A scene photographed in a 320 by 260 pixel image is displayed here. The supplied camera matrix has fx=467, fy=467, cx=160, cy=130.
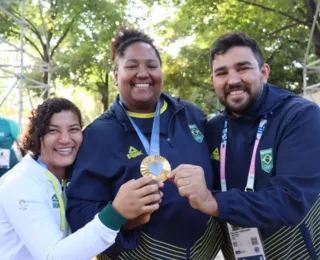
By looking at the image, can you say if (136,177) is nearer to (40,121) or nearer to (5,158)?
(40,121)

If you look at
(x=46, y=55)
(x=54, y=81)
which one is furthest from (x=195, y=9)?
(x=54, y=81)

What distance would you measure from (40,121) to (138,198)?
79cm

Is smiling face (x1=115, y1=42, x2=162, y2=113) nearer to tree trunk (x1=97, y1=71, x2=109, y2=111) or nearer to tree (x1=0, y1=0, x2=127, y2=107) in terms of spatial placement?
tree (x1=0, y1=0, x2=127, y2=107)

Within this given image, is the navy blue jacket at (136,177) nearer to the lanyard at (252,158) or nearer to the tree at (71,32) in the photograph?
the lanyard at (252,158)

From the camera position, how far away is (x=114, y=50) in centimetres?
279

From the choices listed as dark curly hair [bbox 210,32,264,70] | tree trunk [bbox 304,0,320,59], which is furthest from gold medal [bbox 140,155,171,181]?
tree trunk [bbox 304,0,320,59]

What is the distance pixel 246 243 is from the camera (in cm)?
238

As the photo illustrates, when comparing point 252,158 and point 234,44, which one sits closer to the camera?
point 252,158

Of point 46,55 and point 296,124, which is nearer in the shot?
point 296,124

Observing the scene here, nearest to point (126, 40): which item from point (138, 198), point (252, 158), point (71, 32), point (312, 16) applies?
point (252, 158)

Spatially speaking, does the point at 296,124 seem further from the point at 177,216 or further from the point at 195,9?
the point at 195,9

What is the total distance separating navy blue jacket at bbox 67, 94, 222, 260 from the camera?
90.4 inches

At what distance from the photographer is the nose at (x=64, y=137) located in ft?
7.91

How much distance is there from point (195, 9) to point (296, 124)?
10920 millimetres
